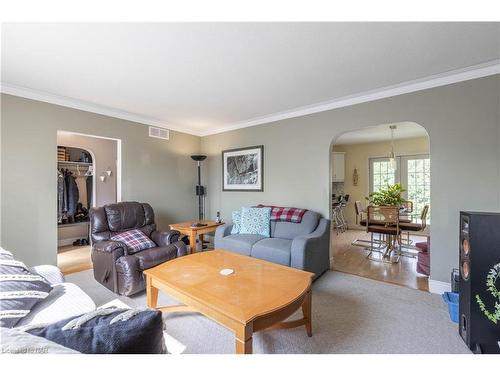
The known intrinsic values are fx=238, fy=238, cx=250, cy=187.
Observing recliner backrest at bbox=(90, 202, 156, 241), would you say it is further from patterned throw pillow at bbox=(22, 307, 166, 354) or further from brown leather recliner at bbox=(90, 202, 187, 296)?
patterned throw pillow at bbox=(22, 307, 166, 354)

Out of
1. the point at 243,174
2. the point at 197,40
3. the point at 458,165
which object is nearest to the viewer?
the point at 197,40

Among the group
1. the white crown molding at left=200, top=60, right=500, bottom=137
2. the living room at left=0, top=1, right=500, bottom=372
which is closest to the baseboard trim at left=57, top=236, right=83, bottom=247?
the living room at left=0, top=1, right=500, bottom=372

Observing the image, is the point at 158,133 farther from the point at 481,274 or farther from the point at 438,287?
the point at 438,287

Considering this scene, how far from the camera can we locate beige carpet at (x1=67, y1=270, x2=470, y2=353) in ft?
5.78

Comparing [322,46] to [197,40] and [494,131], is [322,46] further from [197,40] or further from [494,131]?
[494,131]

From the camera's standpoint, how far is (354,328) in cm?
199

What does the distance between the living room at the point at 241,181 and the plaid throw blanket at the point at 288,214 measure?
18 millimetres

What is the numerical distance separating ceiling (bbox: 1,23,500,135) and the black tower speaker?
149 cm

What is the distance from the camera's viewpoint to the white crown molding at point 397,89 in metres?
2.40

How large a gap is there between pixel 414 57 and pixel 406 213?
326 centimetres

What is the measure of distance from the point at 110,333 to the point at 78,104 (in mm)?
3642

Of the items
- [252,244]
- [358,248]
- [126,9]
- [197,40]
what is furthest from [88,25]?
[358,248]

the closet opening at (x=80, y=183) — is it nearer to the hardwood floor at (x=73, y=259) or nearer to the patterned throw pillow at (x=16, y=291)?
the hardwood floor at (x=73, y=259)

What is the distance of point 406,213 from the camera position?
15.0ft
